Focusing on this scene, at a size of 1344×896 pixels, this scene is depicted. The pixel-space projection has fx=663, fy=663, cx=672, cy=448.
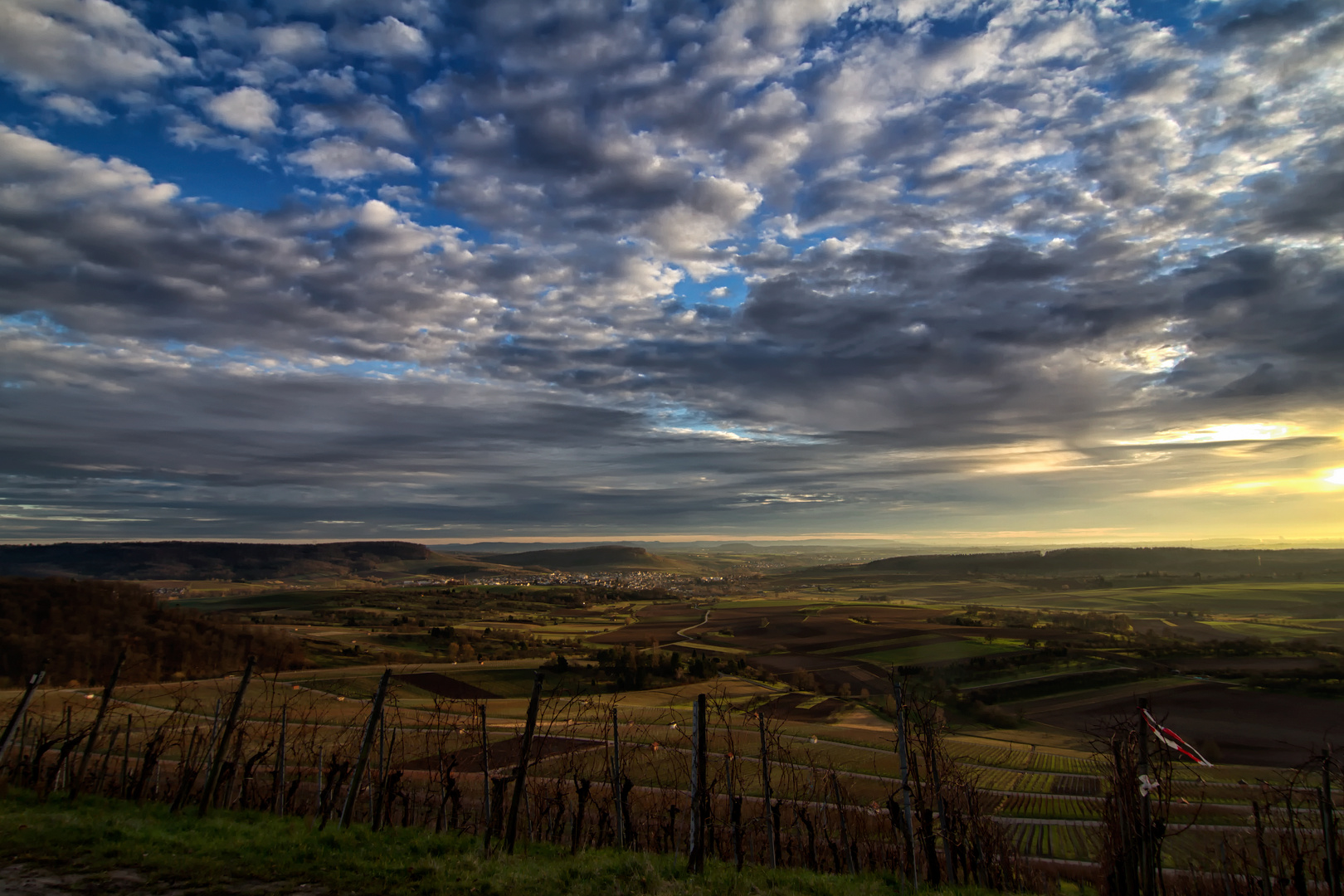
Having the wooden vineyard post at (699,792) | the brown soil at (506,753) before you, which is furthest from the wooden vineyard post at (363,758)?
the brown soil at (506,753)

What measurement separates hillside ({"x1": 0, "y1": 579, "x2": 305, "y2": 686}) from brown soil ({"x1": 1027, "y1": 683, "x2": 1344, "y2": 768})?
82.5 meters

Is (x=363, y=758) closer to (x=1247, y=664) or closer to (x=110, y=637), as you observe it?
(x=110, y=637)

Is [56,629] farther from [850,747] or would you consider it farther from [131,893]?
[131,893]

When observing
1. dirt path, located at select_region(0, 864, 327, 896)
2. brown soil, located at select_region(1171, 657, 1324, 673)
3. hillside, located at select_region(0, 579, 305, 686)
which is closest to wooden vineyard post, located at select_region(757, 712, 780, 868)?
dirt path, located at select_region(0, 864, 327, 896)

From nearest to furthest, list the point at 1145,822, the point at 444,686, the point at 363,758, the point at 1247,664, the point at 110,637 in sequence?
the point at 1145,822 < the point at 363,758 < the point at 444,686 < the point at 1247,664 < the point at 110,637

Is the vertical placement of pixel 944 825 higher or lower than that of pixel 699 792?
lower

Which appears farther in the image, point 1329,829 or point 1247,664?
point 1247,664

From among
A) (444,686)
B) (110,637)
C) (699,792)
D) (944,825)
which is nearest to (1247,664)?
(444,686)

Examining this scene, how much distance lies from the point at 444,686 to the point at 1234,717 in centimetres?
7553

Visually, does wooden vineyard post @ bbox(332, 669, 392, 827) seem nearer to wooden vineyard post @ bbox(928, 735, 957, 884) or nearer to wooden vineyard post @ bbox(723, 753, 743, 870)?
wooden vineyard post @ bbox(723, 753, 743, 870)

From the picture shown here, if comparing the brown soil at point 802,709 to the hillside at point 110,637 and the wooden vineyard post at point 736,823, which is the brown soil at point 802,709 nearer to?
the wooden vineyard post at point 736,823

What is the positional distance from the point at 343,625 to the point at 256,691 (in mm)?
68318

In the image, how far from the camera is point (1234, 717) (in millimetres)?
58688

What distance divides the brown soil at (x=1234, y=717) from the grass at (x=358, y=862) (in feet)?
162
